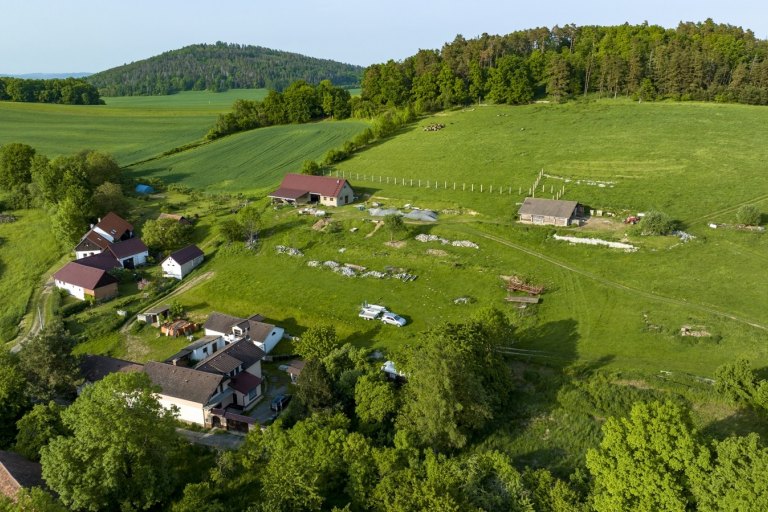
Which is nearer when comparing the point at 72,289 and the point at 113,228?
the point at 72,289

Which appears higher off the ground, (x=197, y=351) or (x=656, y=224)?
(x=656, y=224)

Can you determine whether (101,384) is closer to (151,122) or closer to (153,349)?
(153,349)

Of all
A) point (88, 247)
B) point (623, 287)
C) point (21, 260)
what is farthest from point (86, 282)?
point (623, 287)

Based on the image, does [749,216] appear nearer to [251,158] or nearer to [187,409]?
[187,409]

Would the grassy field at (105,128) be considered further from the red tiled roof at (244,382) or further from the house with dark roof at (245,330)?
the red tiled roof at (244,382)

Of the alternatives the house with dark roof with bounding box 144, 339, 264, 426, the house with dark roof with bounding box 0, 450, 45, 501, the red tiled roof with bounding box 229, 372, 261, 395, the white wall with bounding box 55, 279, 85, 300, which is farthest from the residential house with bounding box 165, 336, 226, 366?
the white wall with bounding box 55, 279, 85, 300

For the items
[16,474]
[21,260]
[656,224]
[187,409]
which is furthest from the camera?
[21,260]

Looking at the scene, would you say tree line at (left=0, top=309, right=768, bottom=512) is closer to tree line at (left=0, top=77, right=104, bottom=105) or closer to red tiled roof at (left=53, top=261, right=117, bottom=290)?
red tiled roof at (left=53, top=261, right=117, bottom=290)

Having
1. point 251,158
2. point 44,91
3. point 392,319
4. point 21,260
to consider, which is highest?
point 44,91
